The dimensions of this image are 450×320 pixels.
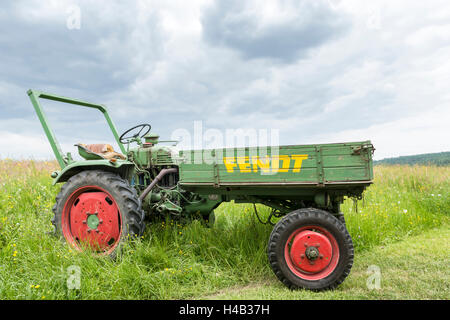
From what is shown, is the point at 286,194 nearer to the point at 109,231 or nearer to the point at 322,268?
the point at 322,268

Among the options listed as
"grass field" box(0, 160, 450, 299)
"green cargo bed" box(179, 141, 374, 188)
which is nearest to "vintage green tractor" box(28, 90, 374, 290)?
"green cargo bed" box(179, 141, 374, 188)

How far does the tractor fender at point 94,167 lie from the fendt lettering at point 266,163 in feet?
5.12

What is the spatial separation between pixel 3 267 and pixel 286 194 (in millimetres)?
3594

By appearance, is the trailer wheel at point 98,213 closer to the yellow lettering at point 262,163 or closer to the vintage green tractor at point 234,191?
the vintage green tractor at point 234,191

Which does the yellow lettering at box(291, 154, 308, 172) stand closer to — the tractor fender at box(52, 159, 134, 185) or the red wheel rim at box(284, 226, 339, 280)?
the red wheel rim at box(284, 226, 339, 280)

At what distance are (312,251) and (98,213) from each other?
8.77 ft

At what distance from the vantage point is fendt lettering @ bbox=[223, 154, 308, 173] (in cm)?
359

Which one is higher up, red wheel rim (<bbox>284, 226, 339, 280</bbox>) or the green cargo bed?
the green cargo bed

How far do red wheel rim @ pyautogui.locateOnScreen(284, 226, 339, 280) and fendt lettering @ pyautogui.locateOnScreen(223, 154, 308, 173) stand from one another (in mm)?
710

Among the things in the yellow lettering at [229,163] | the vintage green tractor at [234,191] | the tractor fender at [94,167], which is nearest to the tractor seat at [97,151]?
the vintage green tractor at [234,191]

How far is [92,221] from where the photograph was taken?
4270 millimetres

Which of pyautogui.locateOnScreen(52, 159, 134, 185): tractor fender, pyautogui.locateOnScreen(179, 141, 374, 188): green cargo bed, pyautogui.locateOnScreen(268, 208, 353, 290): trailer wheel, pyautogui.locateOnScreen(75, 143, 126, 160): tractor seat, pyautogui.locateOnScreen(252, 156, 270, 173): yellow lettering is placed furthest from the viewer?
pyautogui.locateOnScreen(75, 143, 126, 160): tractor seat

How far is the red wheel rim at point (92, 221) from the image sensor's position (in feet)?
13.8
